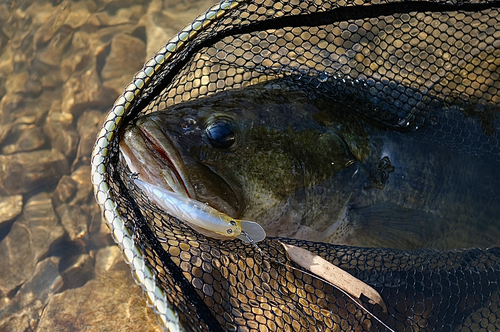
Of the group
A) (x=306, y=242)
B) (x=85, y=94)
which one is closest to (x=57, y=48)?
(x=85, y=94)

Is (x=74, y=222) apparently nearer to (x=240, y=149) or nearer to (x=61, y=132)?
(x=61, y=132)

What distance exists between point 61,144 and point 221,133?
3.26 m

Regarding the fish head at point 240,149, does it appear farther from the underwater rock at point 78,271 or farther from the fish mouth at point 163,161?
the underwater rock at point 78,271

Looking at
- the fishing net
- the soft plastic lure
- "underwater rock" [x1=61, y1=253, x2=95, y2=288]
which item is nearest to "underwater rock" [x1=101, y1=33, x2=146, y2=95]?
the fishing net

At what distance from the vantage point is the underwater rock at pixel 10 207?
Answer: 15.2 feet

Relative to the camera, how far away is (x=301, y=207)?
113 inches

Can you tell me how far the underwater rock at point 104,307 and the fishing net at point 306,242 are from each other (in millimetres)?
914

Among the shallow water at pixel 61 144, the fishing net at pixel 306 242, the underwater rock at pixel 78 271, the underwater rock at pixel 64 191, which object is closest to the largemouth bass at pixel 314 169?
the fishing net at pixel 306 242

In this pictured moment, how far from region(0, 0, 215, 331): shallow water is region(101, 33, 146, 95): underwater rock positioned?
1 cm

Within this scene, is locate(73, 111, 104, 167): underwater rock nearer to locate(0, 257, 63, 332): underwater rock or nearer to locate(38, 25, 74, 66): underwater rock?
locate(38, 25, 74, 66): underwater rock

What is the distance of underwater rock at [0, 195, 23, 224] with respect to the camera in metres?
4.63

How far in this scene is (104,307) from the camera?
355 cm

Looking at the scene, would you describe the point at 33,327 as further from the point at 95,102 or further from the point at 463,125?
the point at 463,125

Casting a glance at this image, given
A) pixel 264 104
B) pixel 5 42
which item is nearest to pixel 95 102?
pixel 5 42
